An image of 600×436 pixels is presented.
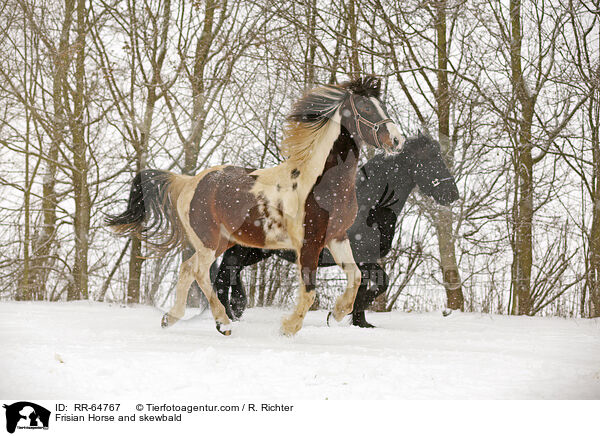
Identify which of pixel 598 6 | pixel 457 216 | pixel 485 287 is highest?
pixel 598 6

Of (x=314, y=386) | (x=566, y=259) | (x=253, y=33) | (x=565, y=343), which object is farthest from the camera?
(x=253, y=33)

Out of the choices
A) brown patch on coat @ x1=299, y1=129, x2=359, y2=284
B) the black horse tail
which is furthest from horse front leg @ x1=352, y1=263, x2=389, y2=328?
the black horse tail

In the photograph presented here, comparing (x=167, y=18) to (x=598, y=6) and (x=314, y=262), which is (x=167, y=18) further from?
(x=598, y=6)

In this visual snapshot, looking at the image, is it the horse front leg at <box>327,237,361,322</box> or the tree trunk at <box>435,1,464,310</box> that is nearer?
the horse front leg at <box>327,237,361,322</box>

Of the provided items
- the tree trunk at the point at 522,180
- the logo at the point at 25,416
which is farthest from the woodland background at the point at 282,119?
the logo at the point at 25,416

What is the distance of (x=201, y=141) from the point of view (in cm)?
440

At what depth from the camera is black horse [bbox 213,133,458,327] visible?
359cm

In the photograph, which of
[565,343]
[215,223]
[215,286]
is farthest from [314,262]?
[565,343]

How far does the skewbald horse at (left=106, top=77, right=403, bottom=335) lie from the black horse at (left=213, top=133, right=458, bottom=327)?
454 mm

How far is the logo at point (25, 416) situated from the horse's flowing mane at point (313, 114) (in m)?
1.82

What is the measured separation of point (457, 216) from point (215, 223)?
221 centimetres

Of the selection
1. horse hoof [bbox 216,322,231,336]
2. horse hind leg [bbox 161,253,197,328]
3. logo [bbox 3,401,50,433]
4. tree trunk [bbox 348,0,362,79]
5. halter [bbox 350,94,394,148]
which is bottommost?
logo [bbox 3,401,50,433]

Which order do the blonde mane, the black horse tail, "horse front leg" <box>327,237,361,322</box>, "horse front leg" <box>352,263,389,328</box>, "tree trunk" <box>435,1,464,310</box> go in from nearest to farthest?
1. the blonde mane
2. "horse front leg" <box>327,237,361,322</box>
3. the black horse tail
4. "horse front leg" <box>352,263,389,328</box>
5. "tree trunk" <box>435,1,464,310</box>

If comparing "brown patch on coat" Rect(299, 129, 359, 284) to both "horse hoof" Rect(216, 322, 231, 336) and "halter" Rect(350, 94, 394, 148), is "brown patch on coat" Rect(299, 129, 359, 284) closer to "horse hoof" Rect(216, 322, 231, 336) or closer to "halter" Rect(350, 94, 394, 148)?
"halter" Rect(350, 94, 394, 148)
